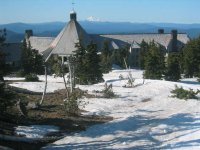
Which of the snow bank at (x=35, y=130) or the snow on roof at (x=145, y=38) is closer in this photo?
the snow bank at (x=35, y=130)

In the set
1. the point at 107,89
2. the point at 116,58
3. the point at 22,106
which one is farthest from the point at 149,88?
the point at 116,58

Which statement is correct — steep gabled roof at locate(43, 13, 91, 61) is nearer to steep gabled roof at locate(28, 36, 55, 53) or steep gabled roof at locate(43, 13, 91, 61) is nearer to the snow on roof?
steep gabled roof at locate(28, 36, 55, 53)

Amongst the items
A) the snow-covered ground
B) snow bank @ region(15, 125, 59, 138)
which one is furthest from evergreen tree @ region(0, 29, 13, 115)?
the snow-covered ground

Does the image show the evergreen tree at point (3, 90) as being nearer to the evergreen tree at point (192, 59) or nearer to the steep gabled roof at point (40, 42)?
the evergreen tree at point (192, 59)

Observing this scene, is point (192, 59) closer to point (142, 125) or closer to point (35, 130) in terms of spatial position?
point (142, 125)

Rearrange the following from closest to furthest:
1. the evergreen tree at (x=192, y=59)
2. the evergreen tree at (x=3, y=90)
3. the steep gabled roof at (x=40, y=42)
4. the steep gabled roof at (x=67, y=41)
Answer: the evergreen tree at (x=3, y=90)
the evergreen tree at (x=192, y=59)
the steep gabled roof at (x=67, y=41)
the steep gabled roof at (x=40, y=42)

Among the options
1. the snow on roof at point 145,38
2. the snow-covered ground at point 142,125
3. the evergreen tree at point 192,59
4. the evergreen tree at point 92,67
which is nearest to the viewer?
the snow-covered ground at point 142,125

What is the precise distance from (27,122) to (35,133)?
165 centimetres

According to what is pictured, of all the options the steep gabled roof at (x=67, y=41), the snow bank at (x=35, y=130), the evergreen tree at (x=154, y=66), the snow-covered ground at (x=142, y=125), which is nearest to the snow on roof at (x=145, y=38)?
the steep gabled roof at (x=67, y=41)

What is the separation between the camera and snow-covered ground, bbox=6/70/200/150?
1616 centimetres

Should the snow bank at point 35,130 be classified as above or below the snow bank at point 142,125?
above

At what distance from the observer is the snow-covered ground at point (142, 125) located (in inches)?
636

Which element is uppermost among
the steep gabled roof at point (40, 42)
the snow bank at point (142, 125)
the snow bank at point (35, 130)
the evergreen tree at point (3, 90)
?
the evergreen tree at point (3, 90)

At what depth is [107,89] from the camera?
26453mm
